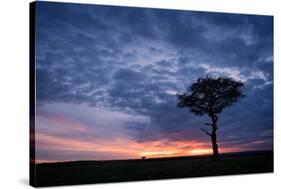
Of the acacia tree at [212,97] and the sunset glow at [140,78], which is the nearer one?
the sunset glow at [140,78]

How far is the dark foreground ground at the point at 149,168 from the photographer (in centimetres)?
1212

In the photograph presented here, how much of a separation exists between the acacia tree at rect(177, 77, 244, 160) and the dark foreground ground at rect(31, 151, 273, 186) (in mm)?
369

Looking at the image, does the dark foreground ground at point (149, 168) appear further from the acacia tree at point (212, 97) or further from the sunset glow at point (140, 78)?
the acacia tree at point (212, 97)

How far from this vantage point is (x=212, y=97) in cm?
1384

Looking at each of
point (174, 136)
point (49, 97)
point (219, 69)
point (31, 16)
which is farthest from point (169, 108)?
point (31, 16)

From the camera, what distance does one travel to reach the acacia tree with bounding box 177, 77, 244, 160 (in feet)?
44.1

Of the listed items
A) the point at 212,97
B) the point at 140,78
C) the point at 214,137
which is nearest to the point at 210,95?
the point at 212,97

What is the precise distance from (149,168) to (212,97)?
2.23 m

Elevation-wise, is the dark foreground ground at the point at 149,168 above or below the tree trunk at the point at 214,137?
below

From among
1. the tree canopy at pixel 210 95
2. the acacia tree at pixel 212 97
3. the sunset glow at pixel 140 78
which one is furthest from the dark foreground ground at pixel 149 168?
the tree canopy at pixel 210 95

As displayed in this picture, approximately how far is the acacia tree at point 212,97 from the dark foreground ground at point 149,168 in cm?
37

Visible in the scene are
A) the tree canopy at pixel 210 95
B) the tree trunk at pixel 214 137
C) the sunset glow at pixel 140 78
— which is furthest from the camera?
the tree trunk at pixel 214 137

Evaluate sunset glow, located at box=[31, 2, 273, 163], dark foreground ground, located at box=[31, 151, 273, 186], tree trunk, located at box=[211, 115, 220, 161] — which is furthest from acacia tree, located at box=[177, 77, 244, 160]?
dark foreground ground, located at box=[31, 151, 273, 186]

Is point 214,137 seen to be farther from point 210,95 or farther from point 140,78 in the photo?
point 140,78
